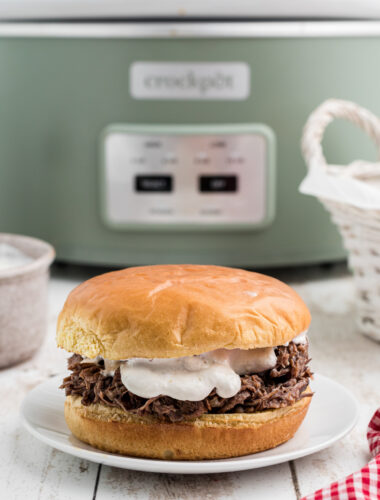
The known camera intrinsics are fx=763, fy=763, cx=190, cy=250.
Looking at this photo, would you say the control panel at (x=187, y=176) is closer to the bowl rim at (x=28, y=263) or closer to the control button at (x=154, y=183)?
the control button at (x=154, y=183)

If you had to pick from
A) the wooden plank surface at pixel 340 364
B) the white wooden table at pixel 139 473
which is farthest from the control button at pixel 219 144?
the white wooden table at pixel 139 473

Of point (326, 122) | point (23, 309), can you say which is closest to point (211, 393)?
point (23, 309)

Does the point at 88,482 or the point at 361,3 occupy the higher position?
the point at 361,3

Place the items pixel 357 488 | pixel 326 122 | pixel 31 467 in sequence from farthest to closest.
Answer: pixel 326 122 < pixel 31 467 < pixel 357 488

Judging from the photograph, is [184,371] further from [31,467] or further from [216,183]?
[216,183]

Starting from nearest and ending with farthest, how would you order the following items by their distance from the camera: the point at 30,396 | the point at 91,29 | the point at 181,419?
the point at 181,419, the point at 30,396, the point at 91,29

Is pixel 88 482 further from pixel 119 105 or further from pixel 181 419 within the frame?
pixel 119 105

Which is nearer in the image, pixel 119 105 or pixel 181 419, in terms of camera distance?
pixel 181 419

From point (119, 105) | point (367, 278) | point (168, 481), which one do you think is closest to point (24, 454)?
point (168, 481)
